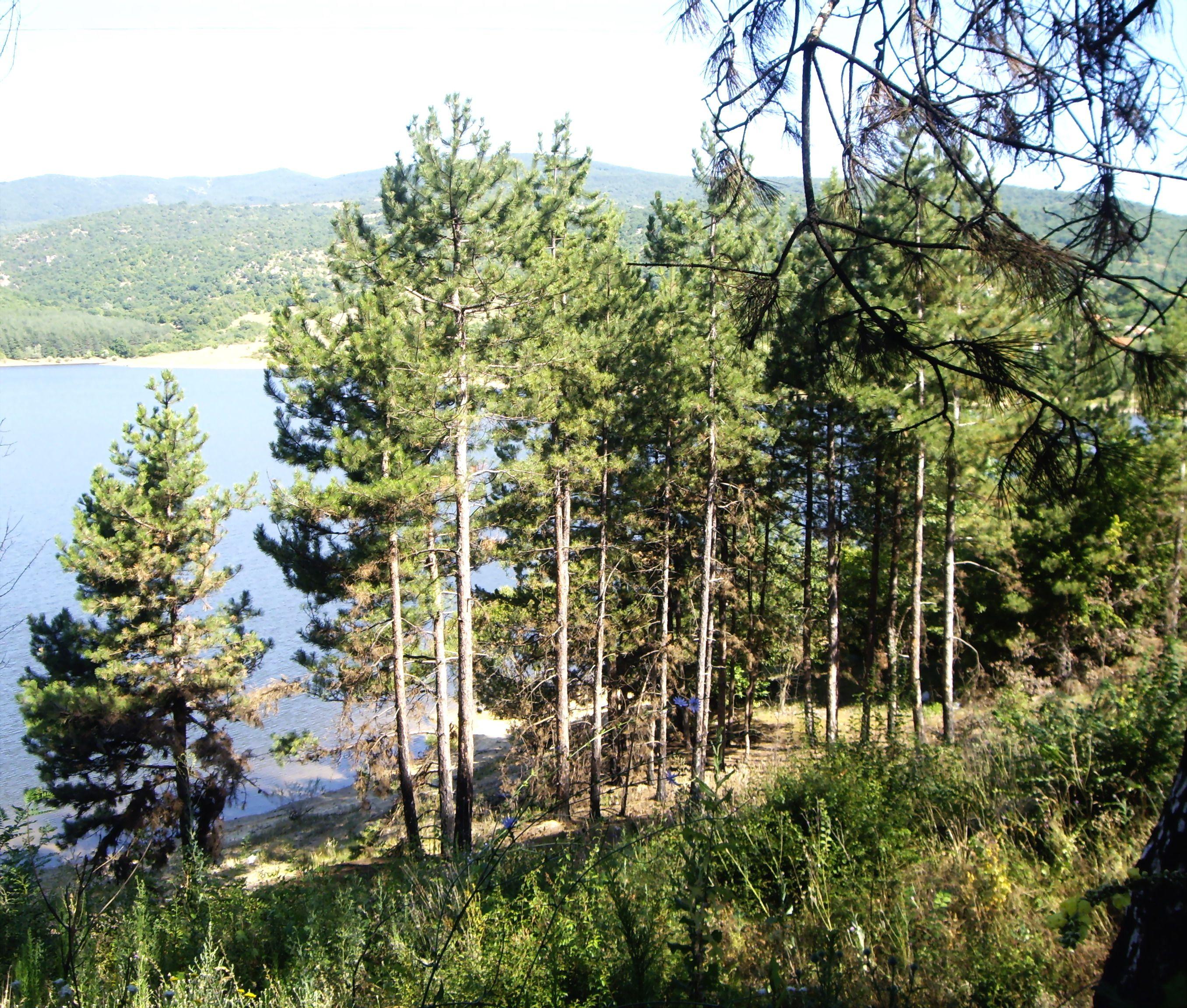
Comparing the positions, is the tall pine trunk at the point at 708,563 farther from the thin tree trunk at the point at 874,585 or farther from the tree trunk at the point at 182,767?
the tree trunk at the point at 182,767

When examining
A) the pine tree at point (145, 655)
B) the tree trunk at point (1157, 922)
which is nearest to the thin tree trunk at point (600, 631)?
the pine tree at point (145, 655)

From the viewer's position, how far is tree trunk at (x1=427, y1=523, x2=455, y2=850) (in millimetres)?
14266

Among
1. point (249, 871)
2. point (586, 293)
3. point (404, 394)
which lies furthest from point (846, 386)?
point (249, 871)

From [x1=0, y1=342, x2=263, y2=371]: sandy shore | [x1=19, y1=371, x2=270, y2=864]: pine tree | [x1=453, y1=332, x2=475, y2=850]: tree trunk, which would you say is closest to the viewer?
[x1=453, y1=332, x2=475, y2=850]: tree trunk

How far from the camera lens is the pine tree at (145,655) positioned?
50.0ft

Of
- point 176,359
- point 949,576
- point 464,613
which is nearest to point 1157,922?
point 464,613

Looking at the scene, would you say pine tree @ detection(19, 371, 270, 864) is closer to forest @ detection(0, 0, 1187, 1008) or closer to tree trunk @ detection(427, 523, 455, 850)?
forest @ detection(0, 0, 1187, 1008)

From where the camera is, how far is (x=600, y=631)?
17328 mm

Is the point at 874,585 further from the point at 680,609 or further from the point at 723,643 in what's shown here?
the point at 680,609

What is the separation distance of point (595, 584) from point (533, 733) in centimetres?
346

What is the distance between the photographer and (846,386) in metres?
3.71

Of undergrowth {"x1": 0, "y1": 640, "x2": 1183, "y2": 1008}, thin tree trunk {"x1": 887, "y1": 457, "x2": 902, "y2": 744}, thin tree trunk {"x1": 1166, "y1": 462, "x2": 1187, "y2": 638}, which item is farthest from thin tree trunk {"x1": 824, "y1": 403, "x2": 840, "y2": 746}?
undergrowth {"x1": 0, "y1": 640, "x2": 1183, "y2": 1008}

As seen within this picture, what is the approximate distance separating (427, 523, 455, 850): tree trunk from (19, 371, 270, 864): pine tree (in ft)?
12.4

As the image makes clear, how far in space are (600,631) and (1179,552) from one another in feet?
42.5
